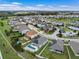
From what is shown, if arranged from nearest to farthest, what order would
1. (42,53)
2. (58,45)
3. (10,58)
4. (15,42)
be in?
1. (10,58)
2. (42,53)
3. (58,45)
4. (15,42)

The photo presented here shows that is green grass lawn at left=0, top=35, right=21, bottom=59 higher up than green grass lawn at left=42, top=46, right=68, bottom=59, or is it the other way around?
green grass lawn at left=0, top=35, right=21, bottom=59

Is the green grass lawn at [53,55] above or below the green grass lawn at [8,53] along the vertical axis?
below

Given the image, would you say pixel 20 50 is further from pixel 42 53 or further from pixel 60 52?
pixel 60 52

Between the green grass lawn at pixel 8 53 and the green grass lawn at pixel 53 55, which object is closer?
the green grass lawn at pixel 8 53

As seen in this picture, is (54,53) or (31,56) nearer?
(31,56)

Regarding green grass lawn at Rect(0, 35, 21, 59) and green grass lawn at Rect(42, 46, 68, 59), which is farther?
green grass lawn at Rect(42, 46, 68, 59)

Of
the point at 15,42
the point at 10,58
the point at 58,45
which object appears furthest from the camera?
the point at 15,42

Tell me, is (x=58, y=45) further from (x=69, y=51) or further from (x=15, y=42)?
(x=15, y=42)

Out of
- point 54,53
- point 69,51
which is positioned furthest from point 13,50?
point 69,51

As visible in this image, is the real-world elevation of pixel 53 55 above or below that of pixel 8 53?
below
